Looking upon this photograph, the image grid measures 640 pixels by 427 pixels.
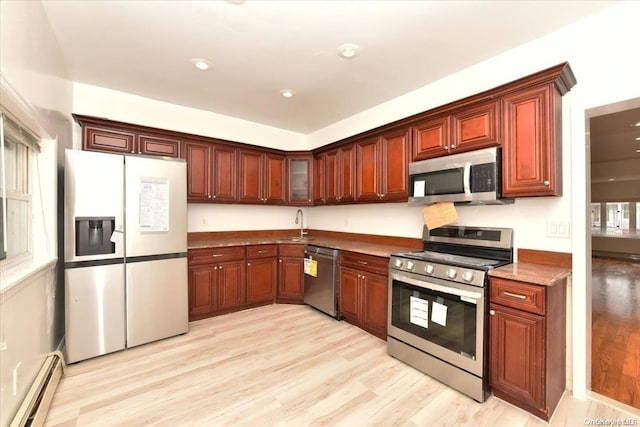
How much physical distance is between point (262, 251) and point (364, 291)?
60.1 inches

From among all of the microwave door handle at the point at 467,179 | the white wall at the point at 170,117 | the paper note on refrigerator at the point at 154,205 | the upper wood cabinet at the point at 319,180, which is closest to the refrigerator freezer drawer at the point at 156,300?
the paper note on refrigerator at the point at 154,205

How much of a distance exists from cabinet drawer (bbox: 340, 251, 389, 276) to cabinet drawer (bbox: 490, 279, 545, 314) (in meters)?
1.01

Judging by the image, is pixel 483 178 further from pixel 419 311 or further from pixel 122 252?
pixel 122 252

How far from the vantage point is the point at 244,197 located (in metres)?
3.94

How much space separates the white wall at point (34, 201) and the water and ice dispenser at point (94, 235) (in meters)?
0.19

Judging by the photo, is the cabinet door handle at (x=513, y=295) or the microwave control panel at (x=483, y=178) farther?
the microwave control panel at (x=483, y=178)

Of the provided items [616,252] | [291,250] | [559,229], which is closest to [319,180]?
[291,250]

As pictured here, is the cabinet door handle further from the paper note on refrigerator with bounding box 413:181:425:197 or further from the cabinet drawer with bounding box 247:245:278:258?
the cabinet drawer with bounding box 247:245:278:258

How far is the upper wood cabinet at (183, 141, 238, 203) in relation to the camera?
3.49m

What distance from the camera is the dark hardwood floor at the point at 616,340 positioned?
2.03m

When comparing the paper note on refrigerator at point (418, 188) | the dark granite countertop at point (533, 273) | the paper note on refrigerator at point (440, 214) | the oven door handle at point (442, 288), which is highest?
the paper note on refrigerator at point (418, 188)

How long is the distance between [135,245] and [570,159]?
148 inches

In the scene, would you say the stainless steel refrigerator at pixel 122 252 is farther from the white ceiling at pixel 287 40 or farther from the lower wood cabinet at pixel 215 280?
the white ceiling at pixel 287 40

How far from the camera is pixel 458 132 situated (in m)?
2.45
